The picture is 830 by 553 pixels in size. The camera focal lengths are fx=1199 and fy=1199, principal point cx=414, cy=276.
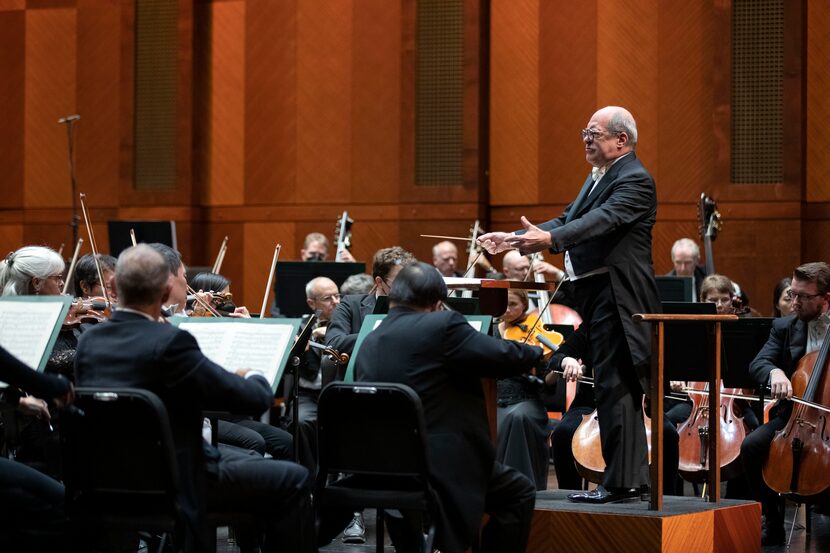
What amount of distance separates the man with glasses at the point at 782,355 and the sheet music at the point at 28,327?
9.71 ft

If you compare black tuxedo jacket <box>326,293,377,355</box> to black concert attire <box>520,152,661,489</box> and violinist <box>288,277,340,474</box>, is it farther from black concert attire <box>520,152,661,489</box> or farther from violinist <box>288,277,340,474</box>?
black concert attire <box>520,152,661,489</box>

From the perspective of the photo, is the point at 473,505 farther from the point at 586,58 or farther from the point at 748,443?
the point at 586,58

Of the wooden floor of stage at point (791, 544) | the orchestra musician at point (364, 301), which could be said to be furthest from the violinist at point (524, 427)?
the wooden floor of stage at point (791, 544)

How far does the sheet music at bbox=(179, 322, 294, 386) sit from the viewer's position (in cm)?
368

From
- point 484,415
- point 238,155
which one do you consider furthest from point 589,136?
point 238,155

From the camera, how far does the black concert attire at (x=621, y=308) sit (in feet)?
13.7

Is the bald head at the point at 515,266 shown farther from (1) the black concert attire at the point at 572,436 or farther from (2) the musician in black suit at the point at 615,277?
(2) the musician in black suit at the point at 615,277

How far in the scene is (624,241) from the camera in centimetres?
423

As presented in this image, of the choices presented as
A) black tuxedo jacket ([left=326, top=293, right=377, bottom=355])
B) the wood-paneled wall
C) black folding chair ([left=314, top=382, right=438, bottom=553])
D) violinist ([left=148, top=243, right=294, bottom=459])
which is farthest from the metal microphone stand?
black folding chair ([left=314, top=382, right=438, bottom=553])

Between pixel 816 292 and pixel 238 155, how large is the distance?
5314 millimetres

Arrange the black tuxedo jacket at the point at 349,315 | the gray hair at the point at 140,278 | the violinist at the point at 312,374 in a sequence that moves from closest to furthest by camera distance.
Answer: the gray hair at the point at 140,278, the violinist at the point at 312,374, the black tuxedo jacket at the point at 349,315

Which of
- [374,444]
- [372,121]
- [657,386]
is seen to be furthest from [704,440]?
[372,121]

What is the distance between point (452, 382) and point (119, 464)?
42.0 inches

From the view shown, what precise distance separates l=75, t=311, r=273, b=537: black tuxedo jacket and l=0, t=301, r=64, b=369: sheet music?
51 cm
